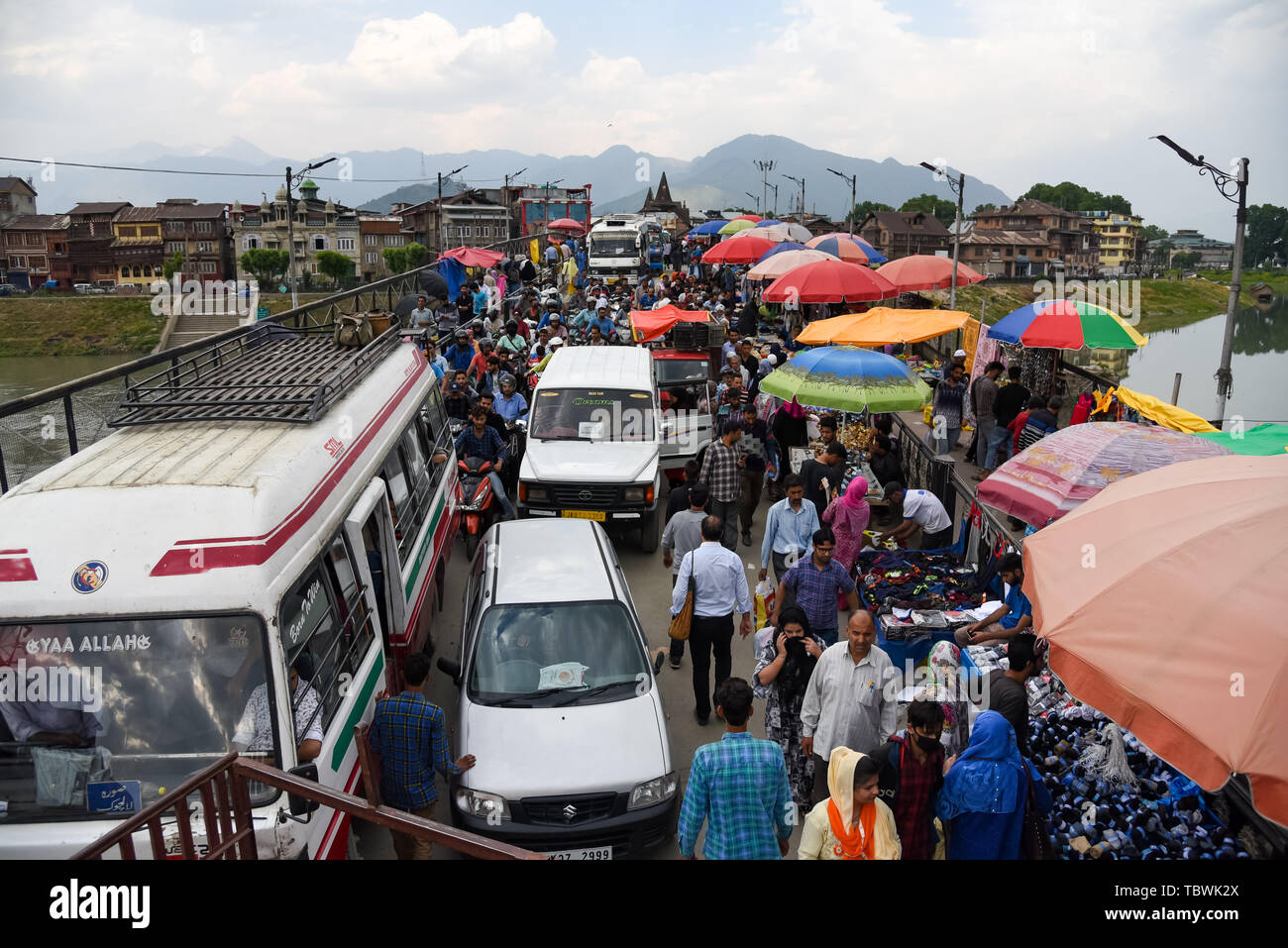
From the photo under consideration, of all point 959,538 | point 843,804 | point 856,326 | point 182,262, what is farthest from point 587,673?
point 182,262

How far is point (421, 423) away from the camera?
941 centimetres

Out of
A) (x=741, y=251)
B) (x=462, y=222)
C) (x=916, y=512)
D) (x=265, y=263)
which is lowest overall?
(x=916, y=512)

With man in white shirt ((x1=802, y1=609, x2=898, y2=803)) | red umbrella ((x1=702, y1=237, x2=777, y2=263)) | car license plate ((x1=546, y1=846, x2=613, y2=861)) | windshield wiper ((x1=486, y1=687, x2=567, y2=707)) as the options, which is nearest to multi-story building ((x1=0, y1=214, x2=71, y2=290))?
red umbrella ((x1=702, y1=237, x2=777, y2=263))

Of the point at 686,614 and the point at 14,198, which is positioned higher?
the point at 14,198

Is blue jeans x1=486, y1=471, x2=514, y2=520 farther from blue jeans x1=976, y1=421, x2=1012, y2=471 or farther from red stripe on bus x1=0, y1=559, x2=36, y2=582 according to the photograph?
blue jeans x1=976, y1=421, x2=1012, y2=471

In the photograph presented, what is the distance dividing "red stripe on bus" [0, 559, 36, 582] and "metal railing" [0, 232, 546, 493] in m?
1.55

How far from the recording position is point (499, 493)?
10.9 m

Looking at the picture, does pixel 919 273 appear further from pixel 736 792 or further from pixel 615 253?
pixel 615 253

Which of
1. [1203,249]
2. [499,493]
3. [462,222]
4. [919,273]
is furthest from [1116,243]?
[499,493]

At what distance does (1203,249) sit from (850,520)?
197577 mm

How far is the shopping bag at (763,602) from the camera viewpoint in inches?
305

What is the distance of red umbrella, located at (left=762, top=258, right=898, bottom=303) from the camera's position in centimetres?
1562

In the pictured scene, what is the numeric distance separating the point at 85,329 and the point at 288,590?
83638 millimetres

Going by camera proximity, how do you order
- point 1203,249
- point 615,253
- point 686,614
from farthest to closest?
point 1203,249 → point 615,253 → point 686,614
